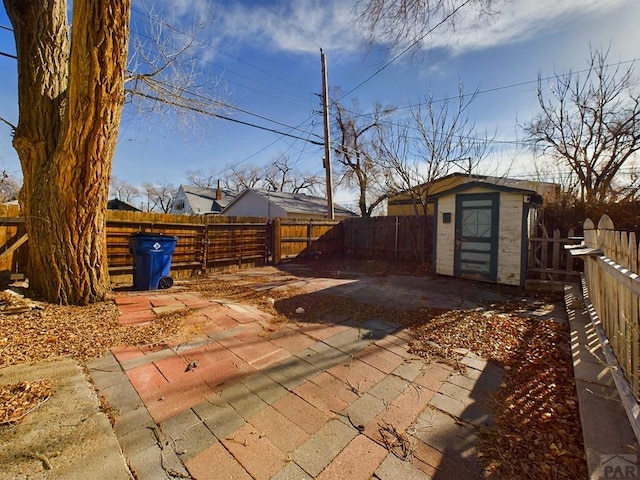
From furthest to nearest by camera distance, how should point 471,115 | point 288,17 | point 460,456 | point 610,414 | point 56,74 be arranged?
point 471,115, point 288,17, point 56,74, point 610,414, point 460,456

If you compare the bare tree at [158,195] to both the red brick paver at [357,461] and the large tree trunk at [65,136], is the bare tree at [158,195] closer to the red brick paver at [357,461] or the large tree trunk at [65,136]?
the large tree trunk at [65,136]

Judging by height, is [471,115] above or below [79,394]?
above

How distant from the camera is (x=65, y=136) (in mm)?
3674

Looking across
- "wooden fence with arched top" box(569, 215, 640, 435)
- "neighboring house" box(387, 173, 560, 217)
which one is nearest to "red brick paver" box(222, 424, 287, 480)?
"wooden fence with arched top" box(569, 215, 640, 435)

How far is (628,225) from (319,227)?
8374 mm

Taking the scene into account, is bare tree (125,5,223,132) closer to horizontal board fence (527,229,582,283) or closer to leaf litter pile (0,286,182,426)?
leaf litter pile (0,286,182,426)

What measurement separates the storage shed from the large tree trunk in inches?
271

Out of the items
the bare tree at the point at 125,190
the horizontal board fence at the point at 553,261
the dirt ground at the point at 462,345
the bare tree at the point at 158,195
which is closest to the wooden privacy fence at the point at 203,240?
the dirt ground at the point at 462,345

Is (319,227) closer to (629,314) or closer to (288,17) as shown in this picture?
(288,17)

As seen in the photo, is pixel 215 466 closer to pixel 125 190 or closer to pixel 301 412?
pixel 301 412

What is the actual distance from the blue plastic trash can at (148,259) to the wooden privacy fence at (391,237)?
7.20 meters

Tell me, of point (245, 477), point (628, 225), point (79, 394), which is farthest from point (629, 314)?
point (628, 225)

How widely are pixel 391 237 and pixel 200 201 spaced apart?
72.4ft

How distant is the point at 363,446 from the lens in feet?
5.58
